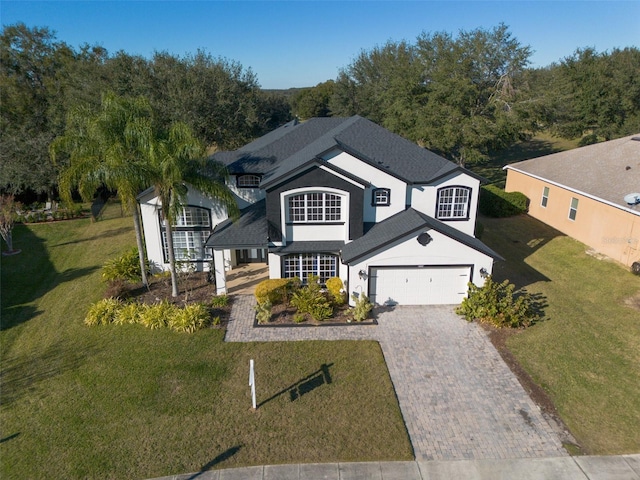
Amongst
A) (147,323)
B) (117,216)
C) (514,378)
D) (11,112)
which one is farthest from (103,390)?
(11,112)

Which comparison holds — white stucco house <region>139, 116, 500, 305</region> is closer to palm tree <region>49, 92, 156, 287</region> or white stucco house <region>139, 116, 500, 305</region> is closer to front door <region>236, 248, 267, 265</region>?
front door <region>236, 248, 267, 265</region>

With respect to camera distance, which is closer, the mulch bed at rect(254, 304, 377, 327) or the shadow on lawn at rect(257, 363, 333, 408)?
the shadow on lawn at rect(257, 363, 333, 408)

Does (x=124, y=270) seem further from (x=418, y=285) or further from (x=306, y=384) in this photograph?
(x=418, y=285)

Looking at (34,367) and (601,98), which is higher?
(601,98)

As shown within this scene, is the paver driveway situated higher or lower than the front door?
lower

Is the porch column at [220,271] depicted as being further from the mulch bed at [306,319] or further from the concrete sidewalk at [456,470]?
the concrete sidewalk at [456,470]

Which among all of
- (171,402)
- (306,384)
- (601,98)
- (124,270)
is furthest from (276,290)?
(601,98)

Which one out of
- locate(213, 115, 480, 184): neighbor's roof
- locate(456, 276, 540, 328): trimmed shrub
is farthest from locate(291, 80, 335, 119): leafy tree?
locate(456, 276, 540, 328): trimmed shrub
